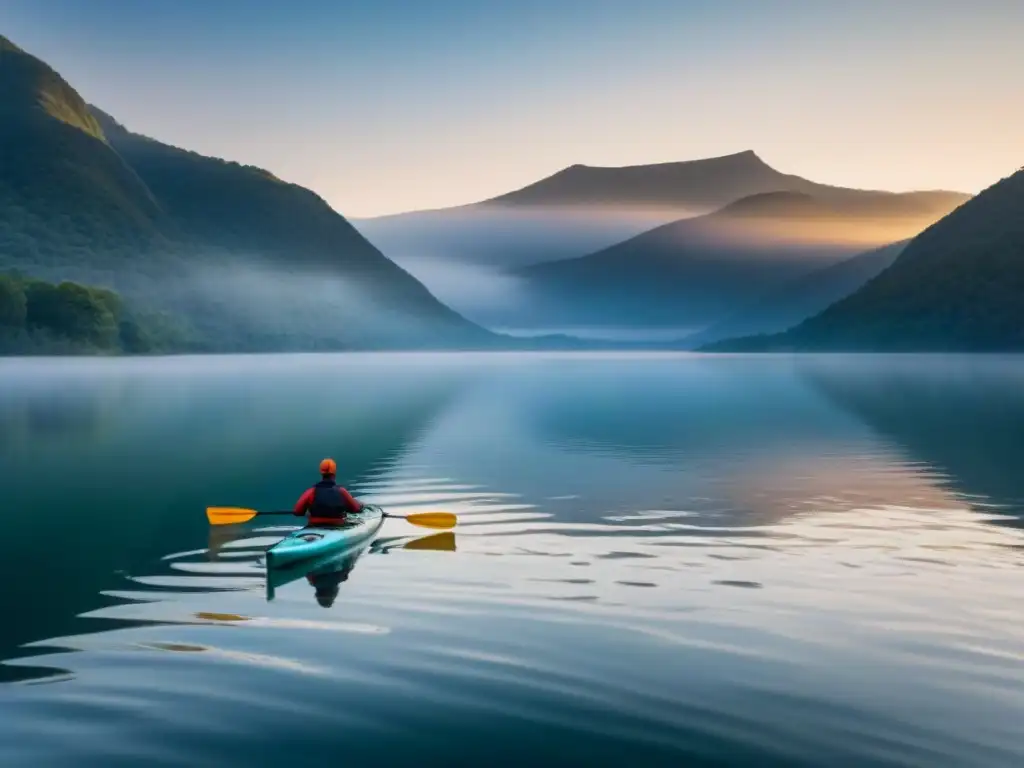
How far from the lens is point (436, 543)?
3017 cm

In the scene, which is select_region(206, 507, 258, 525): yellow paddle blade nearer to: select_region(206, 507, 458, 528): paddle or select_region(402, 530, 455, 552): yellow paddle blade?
select_region(206, 507, 458, 528): paddle

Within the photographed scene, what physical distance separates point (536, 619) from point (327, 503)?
9.10 m

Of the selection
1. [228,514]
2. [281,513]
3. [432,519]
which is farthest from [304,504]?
[228,514]

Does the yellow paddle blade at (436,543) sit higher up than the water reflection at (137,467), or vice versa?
the water reflection at (137,467)

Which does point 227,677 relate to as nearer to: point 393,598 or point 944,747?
point 393,598

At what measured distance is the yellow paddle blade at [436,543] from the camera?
29.7 m

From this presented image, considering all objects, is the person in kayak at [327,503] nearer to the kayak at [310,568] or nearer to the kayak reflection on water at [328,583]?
the kayak at [310,568]

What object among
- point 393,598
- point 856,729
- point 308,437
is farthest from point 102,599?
point 308,437

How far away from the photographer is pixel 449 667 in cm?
1827

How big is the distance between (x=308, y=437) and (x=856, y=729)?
53.6 meters

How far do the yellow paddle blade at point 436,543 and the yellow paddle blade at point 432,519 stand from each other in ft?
3.31

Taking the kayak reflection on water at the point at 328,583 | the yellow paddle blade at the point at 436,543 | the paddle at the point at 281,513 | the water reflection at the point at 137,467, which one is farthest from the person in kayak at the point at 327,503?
the water reflection at the point at 137,467

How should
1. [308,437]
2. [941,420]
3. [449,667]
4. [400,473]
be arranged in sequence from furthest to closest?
[941,420] → [308,437] → [400,473] → [449,667]

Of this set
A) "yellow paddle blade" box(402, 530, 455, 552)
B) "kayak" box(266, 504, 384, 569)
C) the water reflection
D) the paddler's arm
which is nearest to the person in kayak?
the paddler's arm
